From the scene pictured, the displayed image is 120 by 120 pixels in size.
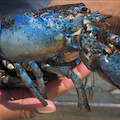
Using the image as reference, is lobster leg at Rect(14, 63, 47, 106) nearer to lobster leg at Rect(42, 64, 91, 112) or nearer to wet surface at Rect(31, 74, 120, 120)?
lobster leg at Rect(42, 64, 91, 112)

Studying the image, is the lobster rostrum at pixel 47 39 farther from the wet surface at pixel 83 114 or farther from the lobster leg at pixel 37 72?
the wet surface at pixel 83 114

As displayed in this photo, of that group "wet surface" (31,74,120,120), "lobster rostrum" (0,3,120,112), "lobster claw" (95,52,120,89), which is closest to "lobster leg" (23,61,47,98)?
"lobster rostrum" (0,3,120,112)

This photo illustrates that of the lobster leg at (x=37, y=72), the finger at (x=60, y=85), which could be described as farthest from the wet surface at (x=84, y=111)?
the lobster leg at (x=37, y=72)

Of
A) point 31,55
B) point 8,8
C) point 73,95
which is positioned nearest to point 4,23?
point 31,55

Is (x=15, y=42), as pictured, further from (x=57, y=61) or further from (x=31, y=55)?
(x=57, y=61)

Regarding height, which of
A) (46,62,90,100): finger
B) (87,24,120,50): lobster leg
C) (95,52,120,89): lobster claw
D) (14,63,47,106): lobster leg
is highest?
(87,24,120,50): lobster leg

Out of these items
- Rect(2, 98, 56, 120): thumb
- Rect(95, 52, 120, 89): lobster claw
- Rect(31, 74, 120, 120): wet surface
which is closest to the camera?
Rect(95, 52, 120, 89): lobster claw
